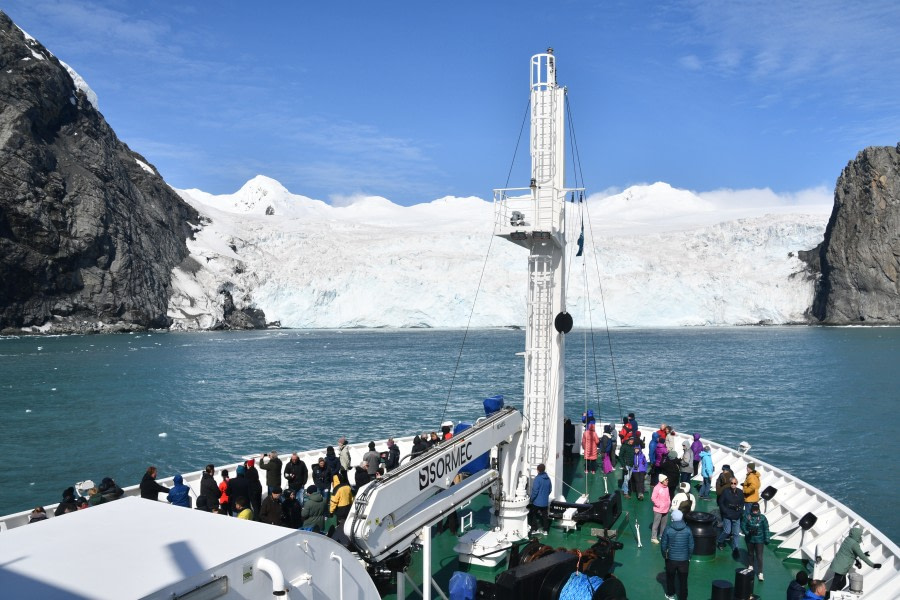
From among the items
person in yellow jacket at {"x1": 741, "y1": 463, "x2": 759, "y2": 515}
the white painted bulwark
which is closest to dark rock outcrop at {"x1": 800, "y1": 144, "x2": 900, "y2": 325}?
person in yellow jacket at {"x1": 741, "y1": 463, "x2": 759, "y2": 515}

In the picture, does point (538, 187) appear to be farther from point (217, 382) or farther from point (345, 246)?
point (345, 246)

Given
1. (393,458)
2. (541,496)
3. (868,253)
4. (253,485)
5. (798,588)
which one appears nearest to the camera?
(798,588)

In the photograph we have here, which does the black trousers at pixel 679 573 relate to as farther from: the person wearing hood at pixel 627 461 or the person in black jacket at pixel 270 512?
the person in black jacket at pixel 270 512

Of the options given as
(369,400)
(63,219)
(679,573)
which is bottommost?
(369,400)

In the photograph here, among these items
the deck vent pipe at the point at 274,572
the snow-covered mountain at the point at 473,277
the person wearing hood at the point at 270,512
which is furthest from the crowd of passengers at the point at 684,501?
the snow-covered mountain at the point at 473,277

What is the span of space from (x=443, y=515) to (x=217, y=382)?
39.9m

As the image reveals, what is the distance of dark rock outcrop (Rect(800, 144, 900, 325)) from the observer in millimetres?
97250

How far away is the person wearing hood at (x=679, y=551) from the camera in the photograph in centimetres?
806

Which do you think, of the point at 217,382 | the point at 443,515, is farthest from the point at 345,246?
the point at 443,515

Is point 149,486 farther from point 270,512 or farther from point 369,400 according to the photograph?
point 369,400

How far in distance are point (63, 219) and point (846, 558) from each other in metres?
86.5

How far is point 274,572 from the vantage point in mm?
4551

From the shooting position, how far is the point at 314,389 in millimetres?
41531

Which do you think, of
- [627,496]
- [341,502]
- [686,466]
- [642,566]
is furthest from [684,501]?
[341,502]
